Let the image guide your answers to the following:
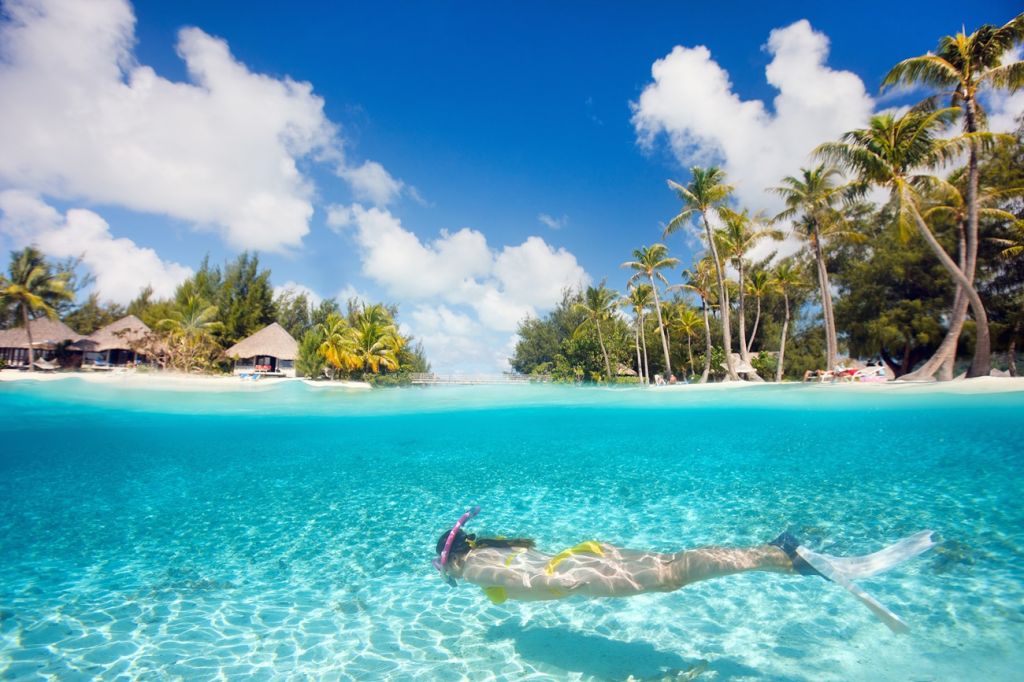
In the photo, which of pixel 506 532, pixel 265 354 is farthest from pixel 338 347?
pixel 506 532

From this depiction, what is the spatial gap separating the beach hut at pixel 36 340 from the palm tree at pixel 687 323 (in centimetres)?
4656

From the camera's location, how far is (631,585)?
389 centimetres

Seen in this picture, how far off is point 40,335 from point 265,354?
51.5 ft

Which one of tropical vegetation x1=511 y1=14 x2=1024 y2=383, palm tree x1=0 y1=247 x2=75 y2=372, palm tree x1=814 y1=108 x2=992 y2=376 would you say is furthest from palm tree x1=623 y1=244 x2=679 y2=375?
palm tree x1=0 y1=247 x2=75 y2=372

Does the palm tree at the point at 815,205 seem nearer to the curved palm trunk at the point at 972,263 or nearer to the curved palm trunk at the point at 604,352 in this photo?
the curved palm trunk at the point at 972,263

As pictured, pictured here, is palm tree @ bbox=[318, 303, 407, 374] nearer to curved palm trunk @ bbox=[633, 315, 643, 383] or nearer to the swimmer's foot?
curved palm trunk @ bbox=[633, 315, 643, 383]

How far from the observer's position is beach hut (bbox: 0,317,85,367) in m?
33.4

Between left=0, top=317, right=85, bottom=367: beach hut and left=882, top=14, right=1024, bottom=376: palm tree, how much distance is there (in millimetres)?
52439

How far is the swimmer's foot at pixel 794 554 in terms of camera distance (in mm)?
3557

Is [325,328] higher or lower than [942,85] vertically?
lower

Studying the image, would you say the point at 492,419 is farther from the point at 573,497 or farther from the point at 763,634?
the point at 763,634

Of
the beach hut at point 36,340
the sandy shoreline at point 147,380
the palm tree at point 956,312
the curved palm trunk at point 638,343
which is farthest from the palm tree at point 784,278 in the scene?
the beach hut at point 36,340

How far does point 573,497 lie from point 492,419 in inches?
728

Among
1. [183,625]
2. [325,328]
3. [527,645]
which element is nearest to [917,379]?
[527,645]
